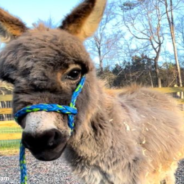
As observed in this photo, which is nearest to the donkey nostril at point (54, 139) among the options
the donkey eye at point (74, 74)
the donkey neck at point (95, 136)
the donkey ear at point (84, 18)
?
the donkey eye at point (74, 74)

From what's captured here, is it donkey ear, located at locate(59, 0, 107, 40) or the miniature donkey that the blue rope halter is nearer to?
the miniature donkey

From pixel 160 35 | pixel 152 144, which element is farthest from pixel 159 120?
pixel 160 35

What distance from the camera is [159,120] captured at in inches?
112

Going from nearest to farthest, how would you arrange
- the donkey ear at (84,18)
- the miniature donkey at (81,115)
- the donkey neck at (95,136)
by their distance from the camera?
the miniature donkey at (81,115) → the donkey ear at (84,18) → the donkey neck at (95,136)

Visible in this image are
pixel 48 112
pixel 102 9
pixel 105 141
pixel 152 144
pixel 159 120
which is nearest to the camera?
pixel 48 112

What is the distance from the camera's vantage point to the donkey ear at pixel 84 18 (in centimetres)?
199

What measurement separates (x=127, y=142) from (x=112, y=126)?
180 millimetres

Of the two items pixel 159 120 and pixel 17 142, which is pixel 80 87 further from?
pixel 17 142

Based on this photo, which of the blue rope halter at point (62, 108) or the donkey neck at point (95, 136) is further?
the donkey neck at point (95, 136)

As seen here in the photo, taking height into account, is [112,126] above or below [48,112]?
below

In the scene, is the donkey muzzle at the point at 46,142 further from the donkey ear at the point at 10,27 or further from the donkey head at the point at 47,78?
the donkey ear at the point at 10,27

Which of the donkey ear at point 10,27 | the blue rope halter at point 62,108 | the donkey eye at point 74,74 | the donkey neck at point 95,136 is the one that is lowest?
the donkey neck at point 95,136

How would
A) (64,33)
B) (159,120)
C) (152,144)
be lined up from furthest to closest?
(159,120) < (152,144) < (64,33)

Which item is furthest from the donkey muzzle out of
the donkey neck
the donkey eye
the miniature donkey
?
the donkey neck
